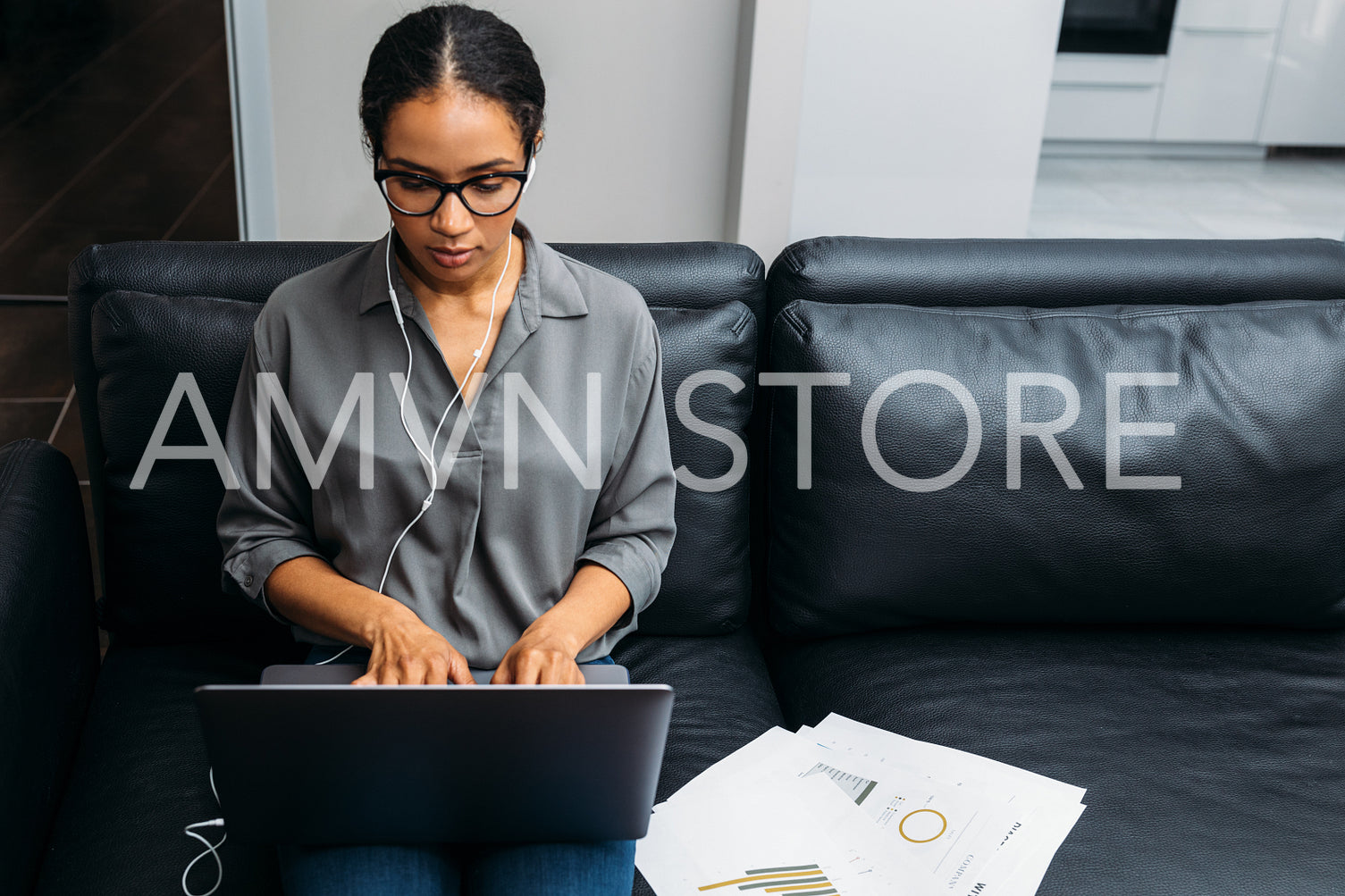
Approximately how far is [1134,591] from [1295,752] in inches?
10.8

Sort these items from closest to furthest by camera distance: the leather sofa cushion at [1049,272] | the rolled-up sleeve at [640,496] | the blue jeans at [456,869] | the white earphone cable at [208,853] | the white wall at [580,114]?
the blue jeans at [456,869], the white earphone cable at [208,853], the rolled-up sleeve at [640,496], the leather sofa cushion at [1049,272], the white wall at [580,114]

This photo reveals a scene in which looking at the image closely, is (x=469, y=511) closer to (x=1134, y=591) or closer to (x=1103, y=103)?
(x=1134, y=591)

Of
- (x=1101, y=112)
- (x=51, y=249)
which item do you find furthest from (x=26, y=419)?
(x=1101, y=112)

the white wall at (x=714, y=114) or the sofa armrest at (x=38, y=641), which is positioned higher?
the white wall at (x=714, y=114)

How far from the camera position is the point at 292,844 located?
1.06 metres

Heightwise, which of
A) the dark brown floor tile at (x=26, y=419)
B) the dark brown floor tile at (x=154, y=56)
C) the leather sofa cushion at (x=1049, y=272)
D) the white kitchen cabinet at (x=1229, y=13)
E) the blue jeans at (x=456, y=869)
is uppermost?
the white kitchen cabinet at (x=1229, y=13)

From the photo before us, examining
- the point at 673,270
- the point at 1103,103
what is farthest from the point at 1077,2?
the point at 673,270

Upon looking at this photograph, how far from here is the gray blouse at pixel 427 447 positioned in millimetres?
1226

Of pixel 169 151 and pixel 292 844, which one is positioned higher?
pixel 169 151

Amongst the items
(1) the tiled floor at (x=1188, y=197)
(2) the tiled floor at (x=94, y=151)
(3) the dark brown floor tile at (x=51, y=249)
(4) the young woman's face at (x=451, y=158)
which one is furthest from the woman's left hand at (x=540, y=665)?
Answer: (3) the dark brown floor tile at (x=51, y=249)

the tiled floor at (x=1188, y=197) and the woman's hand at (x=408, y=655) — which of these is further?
the tiled floor at (x=1188, y=197)

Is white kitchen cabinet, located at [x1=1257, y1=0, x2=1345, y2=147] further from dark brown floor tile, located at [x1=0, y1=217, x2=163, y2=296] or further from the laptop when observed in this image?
dark brown floor tile, located at [x1=0, y1=217, x2=163, y2=296]

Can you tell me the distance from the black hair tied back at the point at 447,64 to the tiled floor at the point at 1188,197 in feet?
5.08

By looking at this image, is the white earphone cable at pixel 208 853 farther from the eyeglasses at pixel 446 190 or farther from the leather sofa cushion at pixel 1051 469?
the leather sofa cushion at pixel 1051 469
